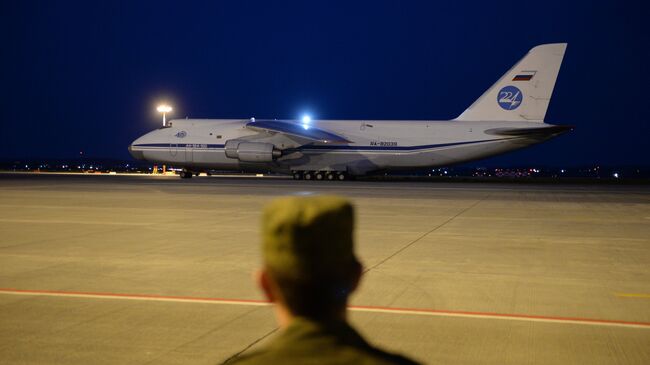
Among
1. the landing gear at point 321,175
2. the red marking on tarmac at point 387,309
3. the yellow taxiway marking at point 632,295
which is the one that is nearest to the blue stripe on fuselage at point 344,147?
the landing gear at point 321,175

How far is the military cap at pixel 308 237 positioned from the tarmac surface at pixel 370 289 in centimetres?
472

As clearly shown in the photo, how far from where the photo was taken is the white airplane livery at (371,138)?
4194 cm

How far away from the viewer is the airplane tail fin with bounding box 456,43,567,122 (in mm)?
41906

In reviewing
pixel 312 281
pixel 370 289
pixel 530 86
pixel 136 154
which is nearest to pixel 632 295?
pixel 370 289

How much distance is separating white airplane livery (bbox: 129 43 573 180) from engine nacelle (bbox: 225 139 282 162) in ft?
0.21

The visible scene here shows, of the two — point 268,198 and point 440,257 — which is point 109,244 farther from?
point 268,198

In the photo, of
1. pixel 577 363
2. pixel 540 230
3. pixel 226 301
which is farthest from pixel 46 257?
pixel 540 230

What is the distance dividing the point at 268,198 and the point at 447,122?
62.4 feet

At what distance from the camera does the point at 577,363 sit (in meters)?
6.34

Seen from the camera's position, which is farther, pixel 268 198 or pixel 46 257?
pixel 268 198

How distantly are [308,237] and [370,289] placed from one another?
26.3ft

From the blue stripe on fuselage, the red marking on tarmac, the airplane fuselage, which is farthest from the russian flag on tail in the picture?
the red marking on tarmac

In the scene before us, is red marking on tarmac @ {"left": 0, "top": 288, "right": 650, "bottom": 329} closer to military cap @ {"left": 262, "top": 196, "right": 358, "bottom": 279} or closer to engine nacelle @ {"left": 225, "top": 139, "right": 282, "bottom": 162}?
military cap @ {"left": 262, "top": 196, "right": 358, "bottom": 279}

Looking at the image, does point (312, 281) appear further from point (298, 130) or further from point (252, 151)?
point (298, 130)
